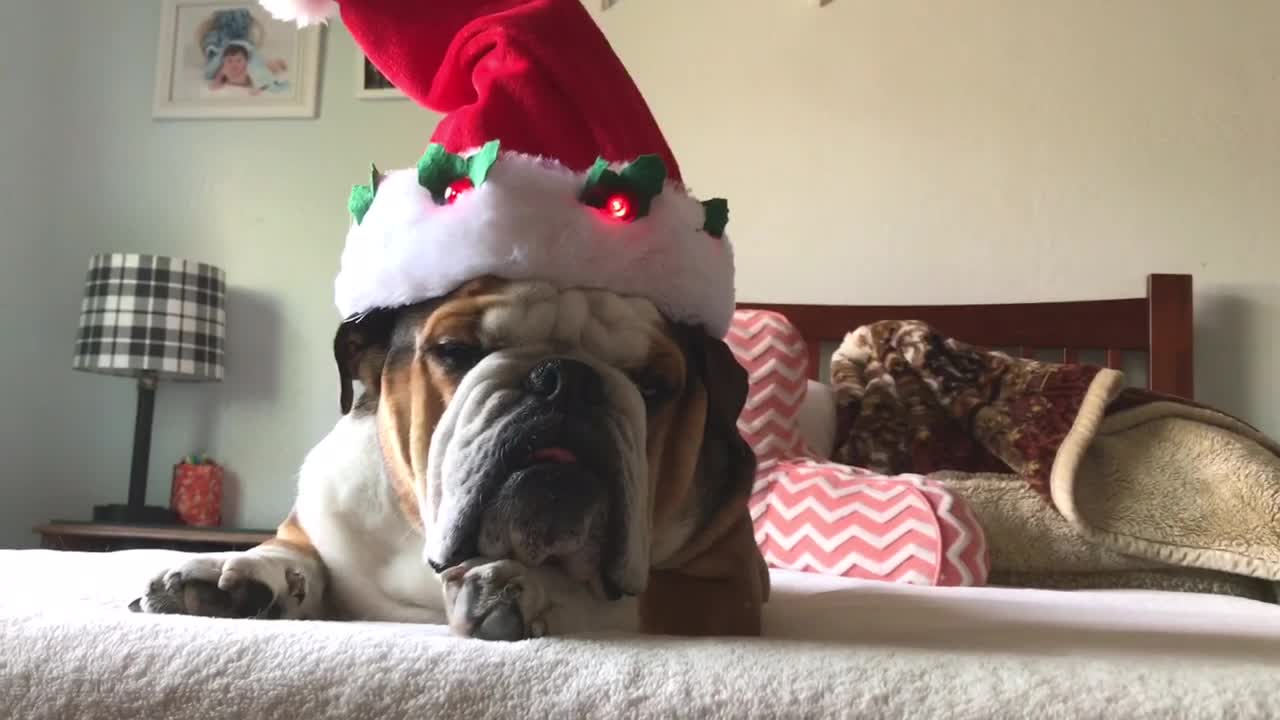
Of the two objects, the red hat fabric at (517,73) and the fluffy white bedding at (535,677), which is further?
the red hat fabric at (517,73)

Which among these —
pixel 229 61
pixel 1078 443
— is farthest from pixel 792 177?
pixel 229 61

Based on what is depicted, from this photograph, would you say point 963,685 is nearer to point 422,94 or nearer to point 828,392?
point 422,94

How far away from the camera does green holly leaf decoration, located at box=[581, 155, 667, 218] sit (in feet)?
2.85

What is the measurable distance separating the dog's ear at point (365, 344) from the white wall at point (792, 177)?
1662mm

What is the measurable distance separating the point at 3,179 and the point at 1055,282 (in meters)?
2.61

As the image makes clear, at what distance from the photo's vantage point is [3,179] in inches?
104

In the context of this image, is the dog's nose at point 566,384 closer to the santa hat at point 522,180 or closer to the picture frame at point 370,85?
the santa hat at point 522,180

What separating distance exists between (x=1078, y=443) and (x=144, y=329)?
2.00 metres

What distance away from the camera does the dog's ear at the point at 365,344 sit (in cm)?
90

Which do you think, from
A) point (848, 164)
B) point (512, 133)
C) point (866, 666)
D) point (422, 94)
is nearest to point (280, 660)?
point (866, 666)

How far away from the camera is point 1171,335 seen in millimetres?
2203

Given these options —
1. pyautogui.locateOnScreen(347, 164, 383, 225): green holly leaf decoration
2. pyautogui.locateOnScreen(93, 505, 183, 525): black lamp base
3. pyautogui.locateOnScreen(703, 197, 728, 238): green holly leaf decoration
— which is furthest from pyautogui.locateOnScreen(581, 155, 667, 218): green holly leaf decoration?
pyautogui.locateOnScreen(93, 505, 183, 525): black lamp base

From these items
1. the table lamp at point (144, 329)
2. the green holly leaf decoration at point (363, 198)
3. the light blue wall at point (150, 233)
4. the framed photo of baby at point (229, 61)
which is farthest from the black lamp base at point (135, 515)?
the green holly leaf decoration at point (363, 198)

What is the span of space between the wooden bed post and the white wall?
0.43 feet
